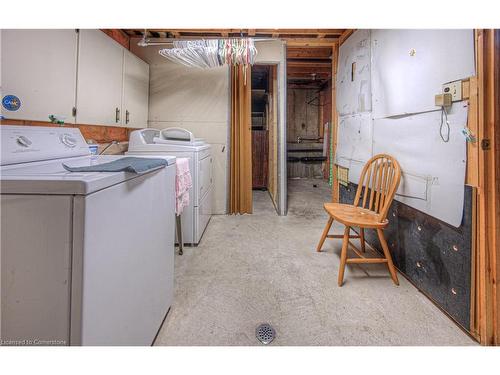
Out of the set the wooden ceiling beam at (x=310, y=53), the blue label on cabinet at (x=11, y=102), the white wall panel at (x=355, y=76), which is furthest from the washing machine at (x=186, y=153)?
the wooden ceiling beam at (x=310, y=53)

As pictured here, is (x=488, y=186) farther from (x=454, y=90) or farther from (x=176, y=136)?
(x=176, y=136)

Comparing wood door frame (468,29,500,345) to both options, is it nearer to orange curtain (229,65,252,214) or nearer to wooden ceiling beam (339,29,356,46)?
wooden ceiling beam (339,29,356,46)

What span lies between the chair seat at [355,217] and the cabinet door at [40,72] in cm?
231

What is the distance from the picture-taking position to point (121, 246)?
3.04ft

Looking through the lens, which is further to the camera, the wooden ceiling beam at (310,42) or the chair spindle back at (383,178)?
the wooden ceiling beam at (310,42)

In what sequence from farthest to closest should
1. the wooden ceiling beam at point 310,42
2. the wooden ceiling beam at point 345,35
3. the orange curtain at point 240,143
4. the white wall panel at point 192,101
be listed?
the orange curtain at point 240,143
the white wall panel at point 192,101
the wooden ceiling beam at point 310,42
the wooden ceiling beam at point 345,35

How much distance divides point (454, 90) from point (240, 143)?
2.74 m

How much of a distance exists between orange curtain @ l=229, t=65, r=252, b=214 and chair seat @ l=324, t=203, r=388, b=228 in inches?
67.9

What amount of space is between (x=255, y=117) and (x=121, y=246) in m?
5.85

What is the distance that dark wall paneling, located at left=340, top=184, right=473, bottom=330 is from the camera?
141 cm

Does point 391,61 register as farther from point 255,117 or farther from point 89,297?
point 255,117

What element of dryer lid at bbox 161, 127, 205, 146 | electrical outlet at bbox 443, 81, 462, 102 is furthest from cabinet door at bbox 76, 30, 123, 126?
electrical outlet at bbox 443, 81, 462, 102

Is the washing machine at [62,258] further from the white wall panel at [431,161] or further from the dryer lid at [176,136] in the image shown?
the dryer lid at [176,136]

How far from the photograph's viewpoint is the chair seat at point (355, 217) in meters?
1.87
